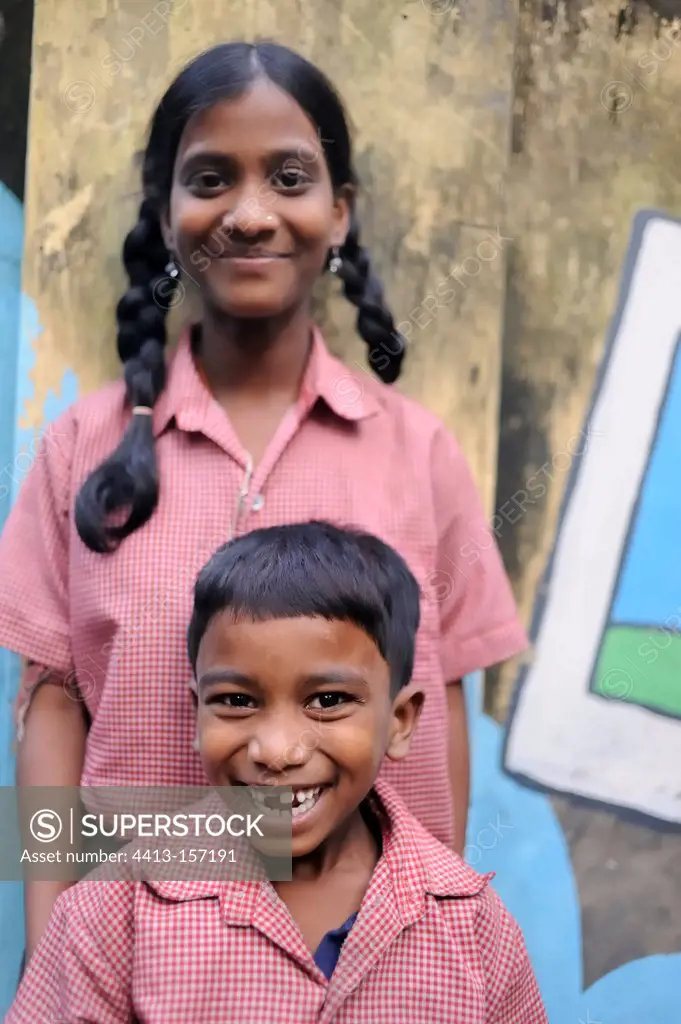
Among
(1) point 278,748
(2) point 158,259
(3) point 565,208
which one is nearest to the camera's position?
(1) point 278,748

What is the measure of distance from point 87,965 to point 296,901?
0.23m

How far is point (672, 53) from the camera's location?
6.53 ft

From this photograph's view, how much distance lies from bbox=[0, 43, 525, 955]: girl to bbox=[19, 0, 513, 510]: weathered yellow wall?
0.62 ft

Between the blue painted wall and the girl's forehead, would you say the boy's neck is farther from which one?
the girl's forehead

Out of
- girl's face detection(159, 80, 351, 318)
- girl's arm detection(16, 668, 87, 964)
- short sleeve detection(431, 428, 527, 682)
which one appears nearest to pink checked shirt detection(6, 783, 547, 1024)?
girl's arm detection(16, 668, 87, 964)

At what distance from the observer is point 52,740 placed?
159 cm

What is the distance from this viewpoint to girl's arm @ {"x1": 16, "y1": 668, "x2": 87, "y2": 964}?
5.19 feet

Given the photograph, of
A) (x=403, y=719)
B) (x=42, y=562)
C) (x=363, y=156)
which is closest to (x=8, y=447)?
(x=42, y=562)

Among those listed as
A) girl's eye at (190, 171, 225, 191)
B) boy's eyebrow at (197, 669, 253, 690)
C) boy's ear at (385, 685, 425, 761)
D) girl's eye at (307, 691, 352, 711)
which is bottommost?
boy's ear at (385, 685, 425, 761)

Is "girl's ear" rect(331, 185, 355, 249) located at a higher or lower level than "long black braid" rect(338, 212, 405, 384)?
higher

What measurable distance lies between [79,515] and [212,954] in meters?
0.61

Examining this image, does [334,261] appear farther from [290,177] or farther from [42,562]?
[42,562]

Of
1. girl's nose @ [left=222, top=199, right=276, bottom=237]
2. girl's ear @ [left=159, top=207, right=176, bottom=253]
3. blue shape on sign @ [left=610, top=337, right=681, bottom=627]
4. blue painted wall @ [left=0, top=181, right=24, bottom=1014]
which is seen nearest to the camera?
girl's nose @ [left=222, top=199, right=276, bottom=237]

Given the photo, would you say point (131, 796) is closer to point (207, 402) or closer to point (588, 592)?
point (207, 402)
